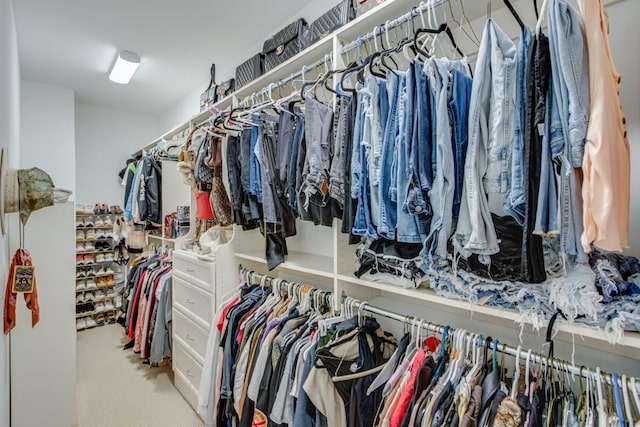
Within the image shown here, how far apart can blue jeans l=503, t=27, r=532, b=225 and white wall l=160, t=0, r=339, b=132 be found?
5.09 ft

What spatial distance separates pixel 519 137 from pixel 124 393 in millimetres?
3128

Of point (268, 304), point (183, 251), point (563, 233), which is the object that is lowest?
point (268, 304)

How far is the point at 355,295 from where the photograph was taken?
157 centimetres

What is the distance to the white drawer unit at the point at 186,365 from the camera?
2276mm

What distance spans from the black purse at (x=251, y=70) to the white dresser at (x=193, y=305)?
48.0 inches

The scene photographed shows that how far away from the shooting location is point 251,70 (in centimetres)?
229

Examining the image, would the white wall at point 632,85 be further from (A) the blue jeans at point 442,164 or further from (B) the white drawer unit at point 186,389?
(B) the white drawer unit at point 186,389

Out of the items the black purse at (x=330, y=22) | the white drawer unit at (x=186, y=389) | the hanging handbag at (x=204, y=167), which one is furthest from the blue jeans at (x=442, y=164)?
the white drawer unit at (x=186, y=389)

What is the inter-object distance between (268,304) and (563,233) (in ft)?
4.77

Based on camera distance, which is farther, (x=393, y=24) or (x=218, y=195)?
(x=218, y=195)

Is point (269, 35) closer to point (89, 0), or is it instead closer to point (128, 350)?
point (89, 0)

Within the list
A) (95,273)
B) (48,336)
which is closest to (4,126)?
(48,336)

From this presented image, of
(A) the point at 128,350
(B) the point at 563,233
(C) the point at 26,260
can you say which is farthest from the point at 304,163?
(A) the point at 128,350

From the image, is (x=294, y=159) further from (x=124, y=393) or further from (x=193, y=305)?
(x=124, y=393)
